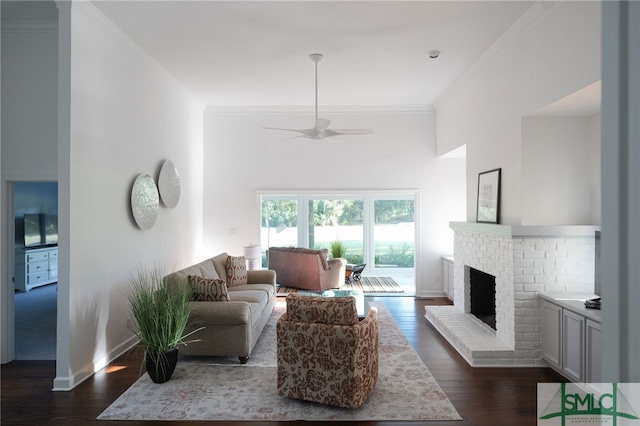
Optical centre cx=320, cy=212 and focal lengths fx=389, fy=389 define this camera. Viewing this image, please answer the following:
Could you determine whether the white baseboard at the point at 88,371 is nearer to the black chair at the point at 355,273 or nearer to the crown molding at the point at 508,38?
the black chair at the point at 355,273

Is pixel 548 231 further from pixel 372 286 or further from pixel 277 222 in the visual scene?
pixel 277 222

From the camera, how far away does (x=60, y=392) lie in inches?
135

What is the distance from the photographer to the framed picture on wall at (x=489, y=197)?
456 centimetres

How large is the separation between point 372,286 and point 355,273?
1.38 ft

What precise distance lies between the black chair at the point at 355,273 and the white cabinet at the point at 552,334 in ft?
13.2

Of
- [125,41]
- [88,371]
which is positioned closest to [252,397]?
[88,371]

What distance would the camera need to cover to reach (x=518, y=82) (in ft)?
13.4

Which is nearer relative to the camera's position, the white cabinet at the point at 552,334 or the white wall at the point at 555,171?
the white cabinet at the point at 552,334

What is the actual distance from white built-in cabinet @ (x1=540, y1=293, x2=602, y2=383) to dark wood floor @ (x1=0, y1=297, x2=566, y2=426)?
249 millimetres

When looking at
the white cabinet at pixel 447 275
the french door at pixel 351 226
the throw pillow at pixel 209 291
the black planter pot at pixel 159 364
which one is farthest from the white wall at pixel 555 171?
the french door at pixel 351 226

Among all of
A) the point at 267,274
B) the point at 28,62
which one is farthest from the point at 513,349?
the point at 28,62

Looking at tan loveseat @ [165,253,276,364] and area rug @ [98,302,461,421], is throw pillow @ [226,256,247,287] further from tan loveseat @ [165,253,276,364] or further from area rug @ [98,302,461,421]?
area rug @ [98,302,461,421]

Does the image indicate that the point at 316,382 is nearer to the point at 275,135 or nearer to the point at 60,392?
the point at 60,392

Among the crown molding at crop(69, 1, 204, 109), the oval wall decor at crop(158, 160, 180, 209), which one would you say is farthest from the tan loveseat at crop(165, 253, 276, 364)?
the crown molding at crop(69, 1, 204, 109)
